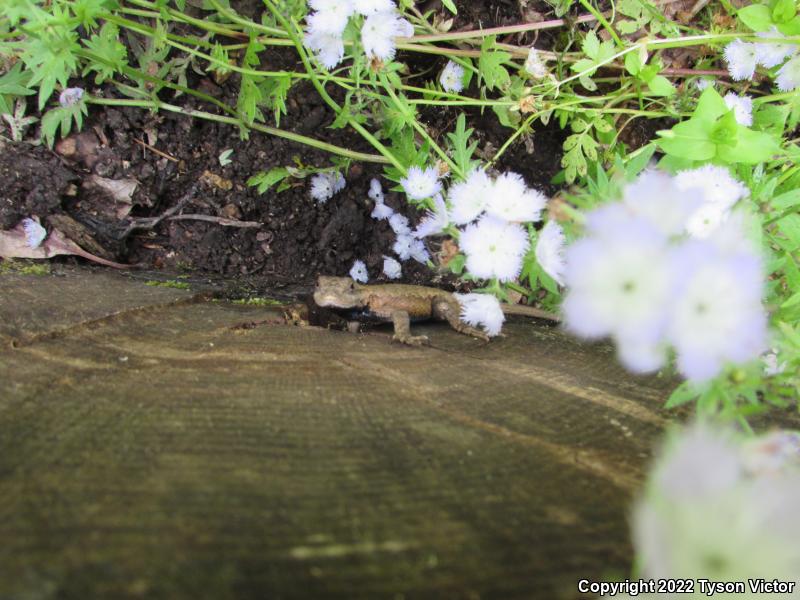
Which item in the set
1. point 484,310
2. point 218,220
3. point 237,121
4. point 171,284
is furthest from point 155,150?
point 484,310

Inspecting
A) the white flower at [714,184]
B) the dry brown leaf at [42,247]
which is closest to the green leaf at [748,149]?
the white flower at [714,184]

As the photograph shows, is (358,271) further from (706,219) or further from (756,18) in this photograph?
(756,18)

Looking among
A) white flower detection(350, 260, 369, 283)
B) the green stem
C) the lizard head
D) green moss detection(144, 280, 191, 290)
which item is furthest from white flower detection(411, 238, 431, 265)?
green moss detection(144, 280, 191, 290)

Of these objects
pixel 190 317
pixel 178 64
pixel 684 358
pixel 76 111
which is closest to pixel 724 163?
pixel 684 358

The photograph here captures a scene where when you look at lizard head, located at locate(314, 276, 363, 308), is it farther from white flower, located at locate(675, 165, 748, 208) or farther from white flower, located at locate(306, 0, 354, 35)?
white flower, located at locate(675, 165, 748, 208)

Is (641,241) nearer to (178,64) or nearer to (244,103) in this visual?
(244,103)

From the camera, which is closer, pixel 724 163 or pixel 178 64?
pixel 724 163
